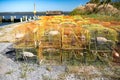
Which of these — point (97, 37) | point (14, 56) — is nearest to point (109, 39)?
point (97, 37)

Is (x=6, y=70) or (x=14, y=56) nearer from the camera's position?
(x=6, y=70)

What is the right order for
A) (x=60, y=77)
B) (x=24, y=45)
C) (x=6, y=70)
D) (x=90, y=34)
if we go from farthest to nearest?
(x=24, y=45), (x=90, y=34), (x=6, y=70), (x=60, y=77)

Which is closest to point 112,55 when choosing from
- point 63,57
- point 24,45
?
point 63,57

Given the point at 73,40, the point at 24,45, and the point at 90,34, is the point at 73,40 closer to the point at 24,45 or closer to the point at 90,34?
the point at 90,34

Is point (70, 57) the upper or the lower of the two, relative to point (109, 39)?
lower

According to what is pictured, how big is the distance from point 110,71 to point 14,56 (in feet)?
18.3

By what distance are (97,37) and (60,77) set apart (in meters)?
3.71

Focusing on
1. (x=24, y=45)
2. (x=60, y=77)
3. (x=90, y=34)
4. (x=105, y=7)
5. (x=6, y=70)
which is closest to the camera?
Answer: (x=60, y=77)

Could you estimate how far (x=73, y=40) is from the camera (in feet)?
42.2

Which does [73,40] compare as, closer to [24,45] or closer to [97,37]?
[97,37]

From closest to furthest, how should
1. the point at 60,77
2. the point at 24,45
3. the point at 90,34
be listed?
the point at 60,77, the point at 90,34, the point at 24,45

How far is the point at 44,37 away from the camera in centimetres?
1306

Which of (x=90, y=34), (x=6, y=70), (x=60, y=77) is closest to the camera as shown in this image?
(x=60, y=77)

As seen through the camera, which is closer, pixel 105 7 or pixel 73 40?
pixel 73 40
